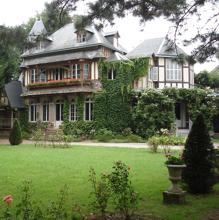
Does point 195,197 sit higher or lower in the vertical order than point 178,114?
lower

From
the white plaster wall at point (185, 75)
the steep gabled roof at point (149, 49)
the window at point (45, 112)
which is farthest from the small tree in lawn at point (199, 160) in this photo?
the window at point (45, 112)

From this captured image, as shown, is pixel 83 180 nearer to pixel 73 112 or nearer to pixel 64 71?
pixel 73 112

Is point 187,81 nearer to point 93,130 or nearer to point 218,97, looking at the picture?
point 218,97

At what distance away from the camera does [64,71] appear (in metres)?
35.5

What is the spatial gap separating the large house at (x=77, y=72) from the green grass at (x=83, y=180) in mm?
17467

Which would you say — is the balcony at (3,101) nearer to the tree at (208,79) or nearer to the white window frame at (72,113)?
the white window frame at (72,113)

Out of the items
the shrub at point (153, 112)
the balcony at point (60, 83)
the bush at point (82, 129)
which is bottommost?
the bush at point (82, 129)

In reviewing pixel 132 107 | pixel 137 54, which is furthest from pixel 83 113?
pixel 137 54

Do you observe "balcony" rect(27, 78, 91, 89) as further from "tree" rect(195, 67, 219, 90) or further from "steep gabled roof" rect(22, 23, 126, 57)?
"tree" rect(195, 67, 219, 90)

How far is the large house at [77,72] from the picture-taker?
33.2m

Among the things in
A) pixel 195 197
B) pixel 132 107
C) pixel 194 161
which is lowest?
pixel 195 197

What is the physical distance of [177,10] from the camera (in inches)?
348

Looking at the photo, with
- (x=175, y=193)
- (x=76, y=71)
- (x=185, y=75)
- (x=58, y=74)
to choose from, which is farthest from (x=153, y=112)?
(x=175, y=193)

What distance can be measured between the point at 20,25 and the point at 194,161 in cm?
502
